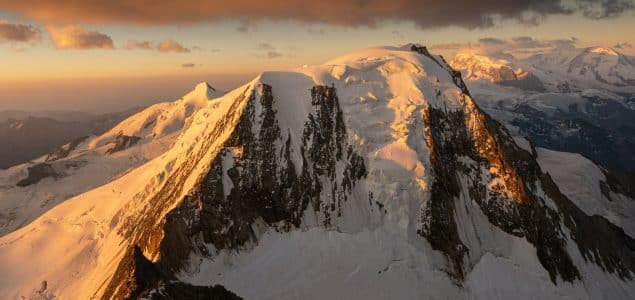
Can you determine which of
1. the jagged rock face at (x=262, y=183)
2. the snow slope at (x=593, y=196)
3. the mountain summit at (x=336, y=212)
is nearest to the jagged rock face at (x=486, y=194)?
the mountain summit at (x=336, y=212)

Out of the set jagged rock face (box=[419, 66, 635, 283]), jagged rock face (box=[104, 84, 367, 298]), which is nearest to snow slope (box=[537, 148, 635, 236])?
jagged rock face (box=[419, 66, 635, 283])

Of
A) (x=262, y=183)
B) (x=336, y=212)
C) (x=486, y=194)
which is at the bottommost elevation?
(x=486, y=194)

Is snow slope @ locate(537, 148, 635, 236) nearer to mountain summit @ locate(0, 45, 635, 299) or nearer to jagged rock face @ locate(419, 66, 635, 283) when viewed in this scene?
mountain summit @ locate(0, 45, 635, 299)

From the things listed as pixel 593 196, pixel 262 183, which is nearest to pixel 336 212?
pixel 262 183

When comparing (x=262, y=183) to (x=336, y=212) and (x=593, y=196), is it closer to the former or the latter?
(x=336, y=212)

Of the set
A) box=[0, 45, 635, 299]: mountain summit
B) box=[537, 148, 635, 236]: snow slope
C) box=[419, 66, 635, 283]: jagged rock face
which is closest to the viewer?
box=[0, 45, 635, 299]: mountain summit
